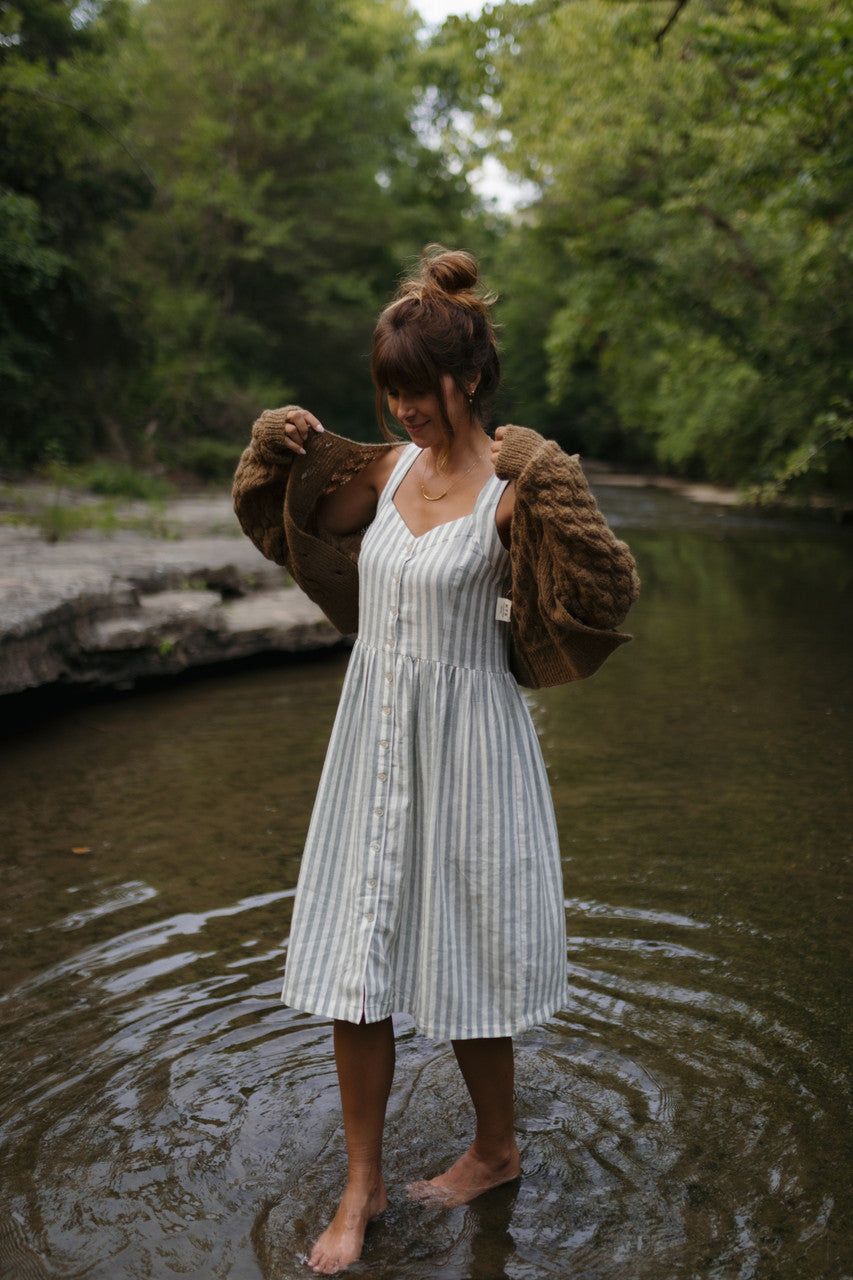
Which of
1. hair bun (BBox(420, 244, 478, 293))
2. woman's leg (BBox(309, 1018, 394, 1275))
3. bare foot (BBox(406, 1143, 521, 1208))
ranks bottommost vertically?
bare foot (BBox(406, 1143, 521, 1208))

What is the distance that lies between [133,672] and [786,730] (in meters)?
3.78

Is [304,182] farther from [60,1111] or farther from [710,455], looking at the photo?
[60,1111]

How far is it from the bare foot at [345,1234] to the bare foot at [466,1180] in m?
0.14

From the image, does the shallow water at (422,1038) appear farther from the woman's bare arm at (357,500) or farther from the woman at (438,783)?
the woman's bare arm at (357,500)

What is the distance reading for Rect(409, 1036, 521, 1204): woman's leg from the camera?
93.9 inches

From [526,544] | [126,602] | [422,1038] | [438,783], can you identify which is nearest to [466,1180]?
[422,1038]

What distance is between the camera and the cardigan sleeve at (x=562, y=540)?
6.73 ft

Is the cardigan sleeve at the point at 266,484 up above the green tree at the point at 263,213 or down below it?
below

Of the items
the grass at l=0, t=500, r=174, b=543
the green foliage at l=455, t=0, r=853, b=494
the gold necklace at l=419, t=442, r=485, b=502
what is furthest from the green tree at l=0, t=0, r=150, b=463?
the gold necklace at l=419, t=442, r=485, b=502

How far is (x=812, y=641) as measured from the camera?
344 inches

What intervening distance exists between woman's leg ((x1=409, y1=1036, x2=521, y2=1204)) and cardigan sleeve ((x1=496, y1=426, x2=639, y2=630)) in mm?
926

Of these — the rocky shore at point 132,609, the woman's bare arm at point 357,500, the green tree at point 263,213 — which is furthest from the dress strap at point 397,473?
the green tree at point 263,213

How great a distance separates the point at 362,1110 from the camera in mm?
2297

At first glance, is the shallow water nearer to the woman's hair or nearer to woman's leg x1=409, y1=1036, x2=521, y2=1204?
woman's leg x1=409, y1=1036, x2=521, y2=1204
